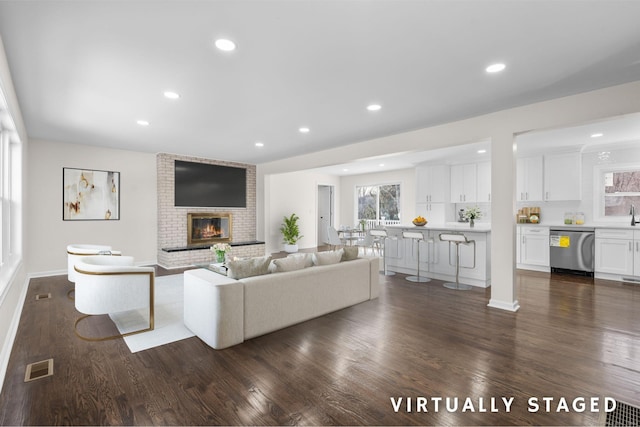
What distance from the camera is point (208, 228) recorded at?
7473 millimetres

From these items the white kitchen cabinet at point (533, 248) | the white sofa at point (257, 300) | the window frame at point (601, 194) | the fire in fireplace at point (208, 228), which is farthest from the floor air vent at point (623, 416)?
the fire in fireplace at point (208, 228)

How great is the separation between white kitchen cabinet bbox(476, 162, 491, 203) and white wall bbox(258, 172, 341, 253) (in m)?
5.05

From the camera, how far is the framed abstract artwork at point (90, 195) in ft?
19.0

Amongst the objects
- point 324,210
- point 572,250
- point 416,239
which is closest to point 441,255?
point 416,239

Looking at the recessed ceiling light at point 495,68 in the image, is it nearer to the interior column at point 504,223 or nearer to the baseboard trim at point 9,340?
the interior column at point 504,223

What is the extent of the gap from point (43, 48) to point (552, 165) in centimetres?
802

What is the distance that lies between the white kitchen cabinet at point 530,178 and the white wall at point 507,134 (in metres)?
3.41

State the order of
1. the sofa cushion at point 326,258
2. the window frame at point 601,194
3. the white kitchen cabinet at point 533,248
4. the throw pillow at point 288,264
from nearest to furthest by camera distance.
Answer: the throw pillow at point 288,264 → the sofa cushion at point 326,258 → the window frame at point 601,194 → the white kitchen cabinet at point 533,248

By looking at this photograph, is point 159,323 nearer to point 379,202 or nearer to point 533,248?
point 533,248

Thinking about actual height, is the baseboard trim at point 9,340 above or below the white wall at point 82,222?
below

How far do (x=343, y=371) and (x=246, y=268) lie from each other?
1.35 metres

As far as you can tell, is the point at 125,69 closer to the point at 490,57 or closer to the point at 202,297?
the point at 202,297

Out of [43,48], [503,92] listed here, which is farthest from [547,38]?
[43,48]

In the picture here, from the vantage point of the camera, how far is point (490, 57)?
254 centimetres
